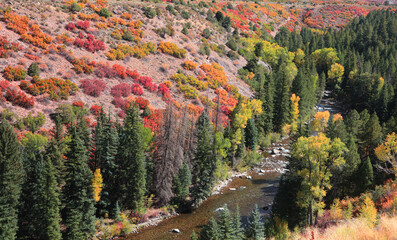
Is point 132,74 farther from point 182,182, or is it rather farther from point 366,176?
point 366,176

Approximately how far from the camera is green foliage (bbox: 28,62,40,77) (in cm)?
5231

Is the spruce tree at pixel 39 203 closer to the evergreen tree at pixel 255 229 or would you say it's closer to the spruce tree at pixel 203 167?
the spruce tree at pixel 203 167

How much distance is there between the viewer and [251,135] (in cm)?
6216

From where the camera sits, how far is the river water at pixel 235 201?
40.3 metres

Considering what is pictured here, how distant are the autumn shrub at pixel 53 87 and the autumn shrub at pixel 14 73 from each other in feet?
5.31

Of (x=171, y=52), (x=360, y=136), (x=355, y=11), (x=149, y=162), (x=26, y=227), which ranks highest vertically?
(x=355, y=11)

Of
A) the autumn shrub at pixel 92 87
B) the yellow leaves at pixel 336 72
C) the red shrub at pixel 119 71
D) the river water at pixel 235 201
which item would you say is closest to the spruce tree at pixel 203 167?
the river water at pixel 235 201

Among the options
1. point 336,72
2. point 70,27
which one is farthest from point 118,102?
point 336,72

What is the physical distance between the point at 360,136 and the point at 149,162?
39051 mm

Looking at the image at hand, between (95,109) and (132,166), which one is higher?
(95,109)

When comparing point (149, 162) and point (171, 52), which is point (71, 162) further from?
point (171, 52)

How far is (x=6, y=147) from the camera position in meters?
31.2

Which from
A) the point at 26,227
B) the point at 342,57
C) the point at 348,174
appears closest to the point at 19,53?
the point at 26,227

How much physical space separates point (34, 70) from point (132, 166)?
88.5ft
